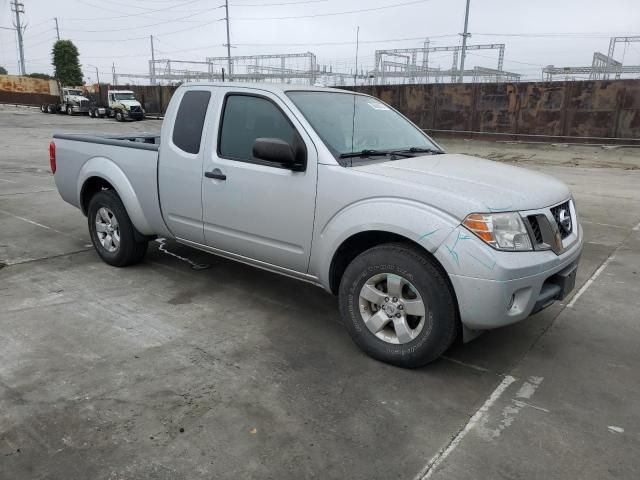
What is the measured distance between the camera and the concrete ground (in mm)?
2500

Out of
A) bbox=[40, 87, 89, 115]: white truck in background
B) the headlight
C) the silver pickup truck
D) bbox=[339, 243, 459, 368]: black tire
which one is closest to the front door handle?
the silver pickup truck

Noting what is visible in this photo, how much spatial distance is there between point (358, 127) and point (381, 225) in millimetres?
1118

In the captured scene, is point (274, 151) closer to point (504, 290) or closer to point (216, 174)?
point (216, 174)

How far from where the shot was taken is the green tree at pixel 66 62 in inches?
2655

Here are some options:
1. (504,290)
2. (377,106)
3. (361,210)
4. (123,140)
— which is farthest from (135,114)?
(504,290)

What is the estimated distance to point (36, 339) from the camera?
368 cm

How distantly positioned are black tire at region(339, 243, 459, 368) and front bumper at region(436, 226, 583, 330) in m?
0.10

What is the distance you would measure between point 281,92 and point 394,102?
20.0 m

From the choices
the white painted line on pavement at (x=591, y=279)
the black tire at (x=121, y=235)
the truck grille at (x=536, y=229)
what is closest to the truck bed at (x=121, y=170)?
the black tire at (x=121, y=235)

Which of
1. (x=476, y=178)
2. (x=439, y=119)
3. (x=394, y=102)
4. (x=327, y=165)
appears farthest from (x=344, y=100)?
(x=394, y=102)

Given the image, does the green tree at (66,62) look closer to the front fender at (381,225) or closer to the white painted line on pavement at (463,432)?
the front fender at (381,225)

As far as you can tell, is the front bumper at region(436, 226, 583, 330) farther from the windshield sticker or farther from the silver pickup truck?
the windshield sticker

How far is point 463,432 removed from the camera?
2.74 meters

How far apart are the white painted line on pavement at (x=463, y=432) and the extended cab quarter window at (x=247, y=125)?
2211 millimetres
